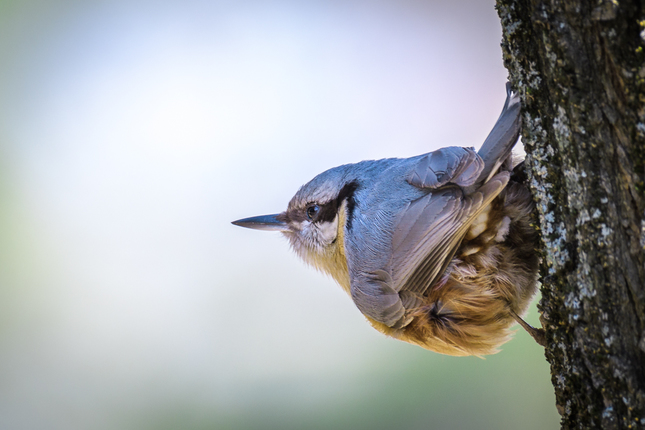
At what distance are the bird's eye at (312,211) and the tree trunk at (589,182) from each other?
1072 millimetres

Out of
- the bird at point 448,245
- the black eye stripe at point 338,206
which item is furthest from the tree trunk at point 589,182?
the black eye stripe at point 338,206

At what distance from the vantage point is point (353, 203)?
199 cm

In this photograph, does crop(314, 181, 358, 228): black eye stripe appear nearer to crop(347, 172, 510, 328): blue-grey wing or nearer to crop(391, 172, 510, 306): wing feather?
crop(347, 172, 510, 328): blue-grey wing

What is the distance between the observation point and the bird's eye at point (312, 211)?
2.20 meters

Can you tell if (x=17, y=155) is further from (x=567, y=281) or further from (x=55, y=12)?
(x=567, y=281)

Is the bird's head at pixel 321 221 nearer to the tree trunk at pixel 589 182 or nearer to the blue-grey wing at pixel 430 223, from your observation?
the blue-grey wing at pixel 430 223

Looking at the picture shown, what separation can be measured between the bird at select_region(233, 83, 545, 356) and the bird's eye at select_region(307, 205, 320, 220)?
22 cm

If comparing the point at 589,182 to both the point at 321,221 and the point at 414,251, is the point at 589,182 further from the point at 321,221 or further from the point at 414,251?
the point at 321,221

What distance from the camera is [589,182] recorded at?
107 centimetres

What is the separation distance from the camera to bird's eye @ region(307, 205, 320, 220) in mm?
2200

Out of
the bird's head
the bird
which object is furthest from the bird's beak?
the bird

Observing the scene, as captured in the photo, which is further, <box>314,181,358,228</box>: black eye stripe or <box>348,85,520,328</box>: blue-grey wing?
<box>314,181,358,228</box>: black eye stripe

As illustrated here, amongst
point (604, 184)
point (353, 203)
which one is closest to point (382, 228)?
point (353, 203)

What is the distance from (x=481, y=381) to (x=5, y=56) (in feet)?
13.4
